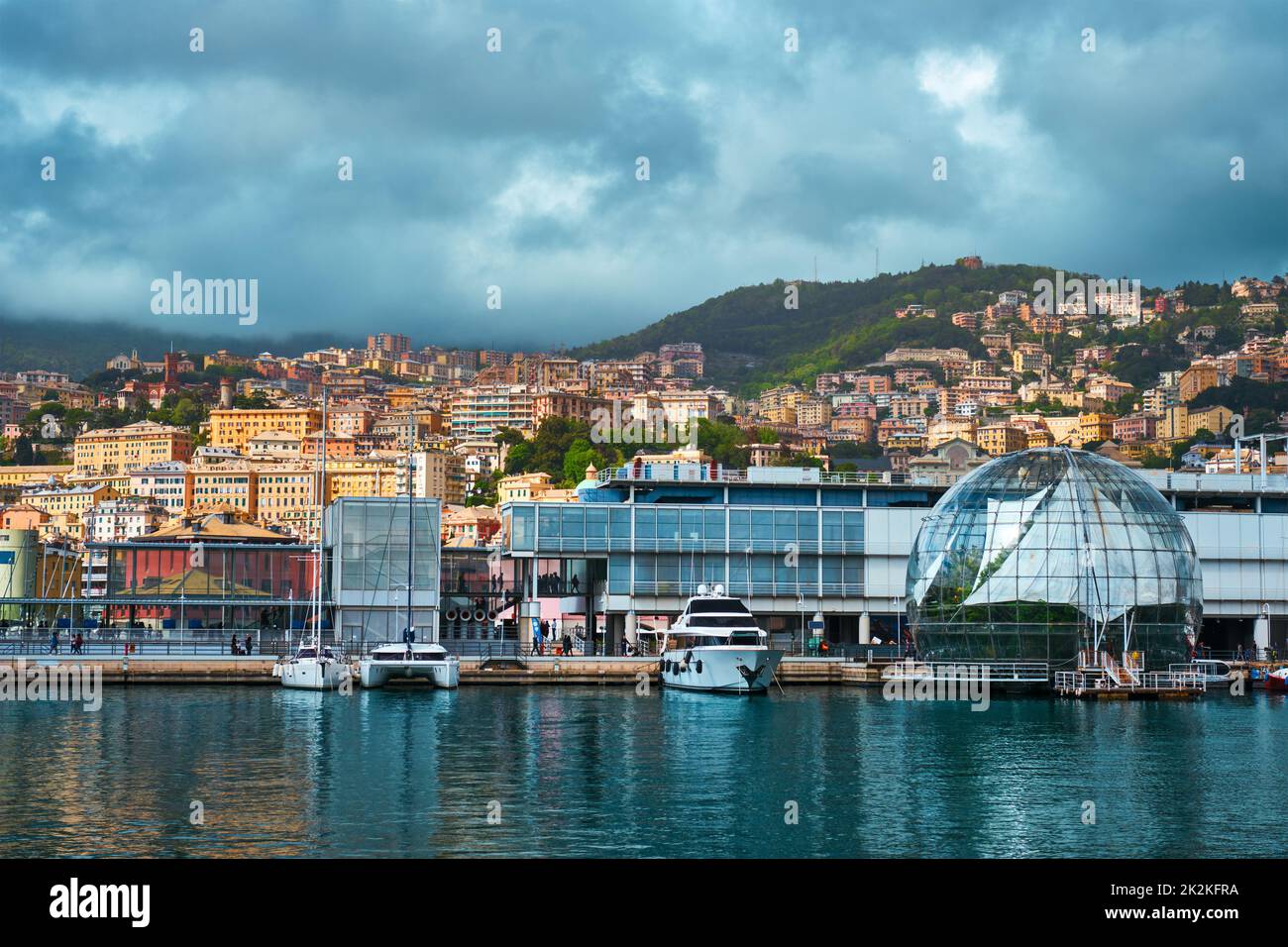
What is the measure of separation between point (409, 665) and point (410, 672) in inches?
15.2

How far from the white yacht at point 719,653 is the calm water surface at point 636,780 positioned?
676 cm

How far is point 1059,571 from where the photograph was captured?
66500mm

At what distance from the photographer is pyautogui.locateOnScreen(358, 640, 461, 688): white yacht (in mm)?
69875

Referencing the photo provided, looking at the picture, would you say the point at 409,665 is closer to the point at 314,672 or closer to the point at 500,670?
the point at 314,672

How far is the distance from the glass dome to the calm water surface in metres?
6.89

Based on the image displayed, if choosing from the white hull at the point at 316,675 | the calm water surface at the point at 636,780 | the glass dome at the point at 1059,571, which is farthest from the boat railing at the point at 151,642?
the glass dome at the point at 1059,571

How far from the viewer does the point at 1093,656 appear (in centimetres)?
6669

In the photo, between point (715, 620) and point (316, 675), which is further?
point (715, 620)

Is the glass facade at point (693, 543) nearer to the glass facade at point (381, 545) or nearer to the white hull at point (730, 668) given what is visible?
the glass facade at point (381, 545)

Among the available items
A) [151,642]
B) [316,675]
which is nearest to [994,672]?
[316,675]

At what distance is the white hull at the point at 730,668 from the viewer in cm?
6769

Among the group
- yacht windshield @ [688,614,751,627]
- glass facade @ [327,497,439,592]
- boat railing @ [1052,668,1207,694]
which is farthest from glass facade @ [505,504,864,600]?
boat railing @ [1052,668,1207,694]
